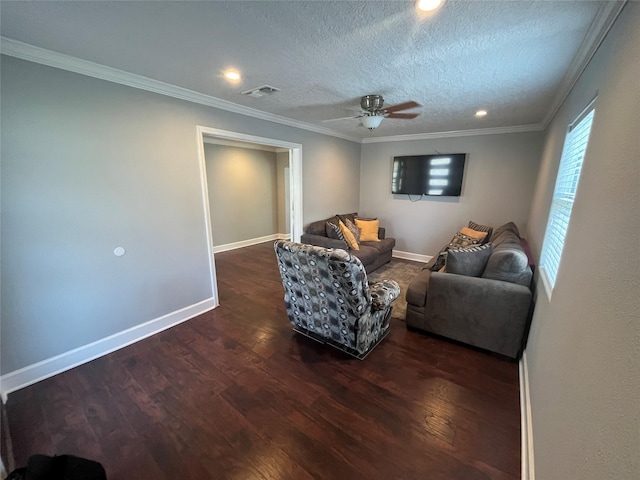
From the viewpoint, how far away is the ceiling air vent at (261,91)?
247 centimetres

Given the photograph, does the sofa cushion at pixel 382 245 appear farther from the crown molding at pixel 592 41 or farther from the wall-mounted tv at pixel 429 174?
the crown molding at pixel 592 41

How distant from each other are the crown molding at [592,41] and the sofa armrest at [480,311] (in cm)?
170

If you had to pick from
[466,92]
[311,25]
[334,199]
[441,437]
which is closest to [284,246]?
[311,25]

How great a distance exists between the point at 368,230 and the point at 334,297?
2994mm

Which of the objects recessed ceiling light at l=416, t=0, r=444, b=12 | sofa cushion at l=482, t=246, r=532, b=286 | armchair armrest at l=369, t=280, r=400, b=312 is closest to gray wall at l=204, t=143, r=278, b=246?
armchair armrest at l=369, t=280, r=400, b=312

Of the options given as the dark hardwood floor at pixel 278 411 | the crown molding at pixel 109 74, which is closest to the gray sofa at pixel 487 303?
the dark hardwood floor at pixel 278 411

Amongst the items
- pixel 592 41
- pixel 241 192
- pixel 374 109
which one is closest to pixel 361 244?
pixel 374 109

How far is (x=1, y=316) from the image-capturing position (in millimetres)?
1882

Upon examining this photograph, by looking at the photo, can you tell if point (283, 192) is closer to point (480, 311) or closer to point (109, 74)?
point (109, 74)

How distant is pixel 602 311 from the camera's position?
2.86 ft

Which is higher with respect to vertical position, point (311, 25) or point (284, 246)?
point (311, 25)

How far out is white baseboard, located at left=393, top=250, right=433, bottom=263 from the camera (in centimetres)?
519

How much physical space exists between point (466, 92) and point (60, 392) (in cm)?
440

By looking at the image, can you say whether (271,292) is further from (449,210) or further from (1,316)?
(449,210)
